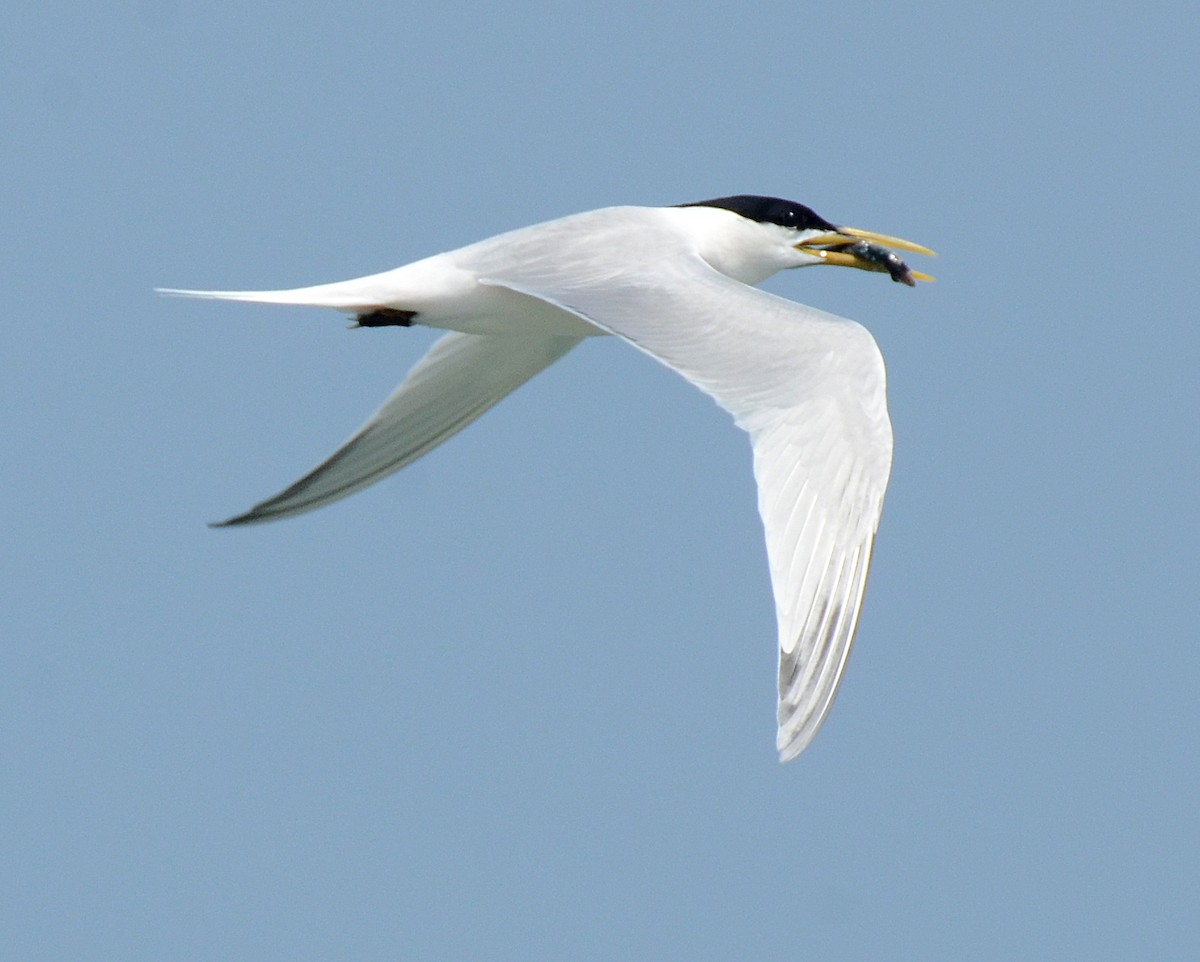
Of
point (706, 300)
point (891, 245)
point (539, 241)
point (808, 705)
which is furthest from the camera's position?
point (891, 245)

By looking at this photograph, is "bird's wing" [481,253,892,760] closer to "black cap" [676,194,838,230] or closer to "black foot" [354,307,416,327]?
"black foot" [354,307,416,327]

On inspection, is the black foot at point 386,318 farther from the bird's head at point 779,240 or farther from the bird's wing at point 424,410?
the bird's head at point 779,240

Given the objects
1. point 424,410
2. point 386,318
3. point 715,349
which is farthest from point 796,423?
point 424,410

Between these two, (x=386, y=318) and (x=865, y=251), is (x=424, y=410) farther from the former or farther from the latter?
(x=865, y=251)

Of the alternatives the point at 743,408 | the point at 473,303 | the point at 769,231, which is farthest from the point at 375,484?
the point at 743,408

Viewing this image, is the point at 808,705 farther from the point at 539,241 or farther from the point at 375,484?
the point at 375,484

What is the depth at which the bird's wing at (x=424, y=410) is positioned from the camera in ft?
30.6

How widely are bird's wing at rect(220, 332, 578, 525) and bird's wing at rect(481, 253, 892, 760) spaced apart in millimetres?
1589

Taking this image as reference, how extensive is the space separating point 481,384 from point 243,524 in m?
1.22

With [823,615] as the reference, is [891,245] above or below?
above

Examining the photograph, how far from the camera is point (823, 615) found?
668 cm

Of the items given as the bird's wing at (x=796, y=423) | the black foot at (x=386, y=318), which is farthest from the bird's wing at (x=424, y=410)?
the bird's wing at (x=796, y=423)

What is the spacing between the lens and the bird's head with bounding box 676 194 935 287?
29.5ft

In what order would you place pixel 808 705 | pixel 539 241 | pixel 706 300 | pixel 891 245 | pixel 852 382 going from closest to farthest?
pixel 808 705
pixel 852 382
pixel 706 300
pixel 539 241
pixel 891 245
